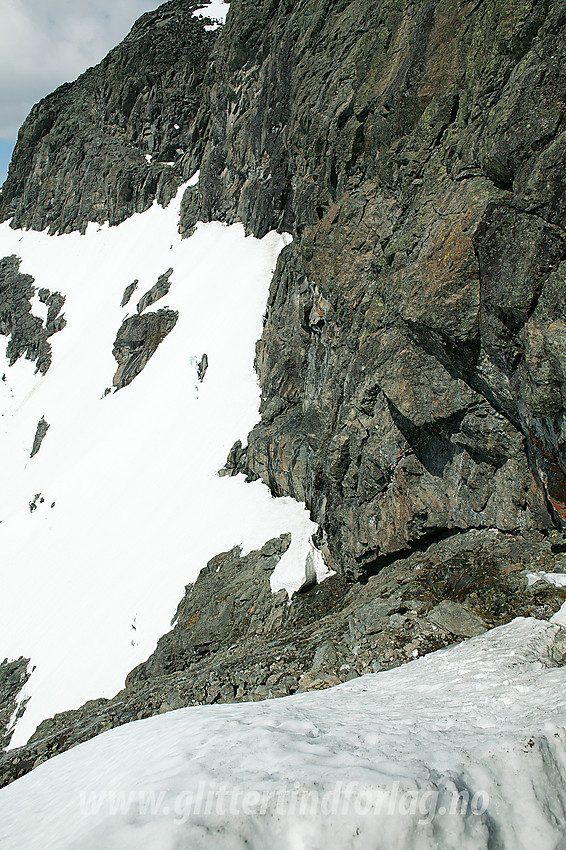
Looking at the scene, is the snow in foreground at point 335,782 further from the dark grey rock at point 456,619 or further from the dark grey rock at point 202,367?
the dark grey rock at point 202,367

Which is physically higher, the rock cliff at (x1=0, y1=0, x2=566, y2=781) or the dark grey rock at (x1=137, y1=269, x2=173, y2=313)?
the dark grey rock at (x1=137, y1=269, x2=173, y2=313)

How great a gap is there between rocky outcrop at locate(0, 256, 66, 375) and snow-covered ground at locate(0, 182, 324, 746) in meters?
1.89

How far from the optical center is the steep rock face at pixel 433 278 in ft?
25.9

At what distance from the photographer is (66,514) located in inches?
1184

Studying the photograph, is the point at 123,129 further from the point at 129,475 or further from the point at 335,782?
the point at 335,782

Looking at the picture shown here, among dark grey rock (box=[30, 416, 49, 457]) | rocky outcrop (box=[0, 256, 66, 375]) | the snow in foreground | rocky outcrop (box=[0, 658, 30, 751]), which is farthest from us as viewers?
rocky outcrop (box=[0, 256, 66, 375])

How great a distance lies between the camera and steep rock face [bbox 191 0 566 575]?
311 inches

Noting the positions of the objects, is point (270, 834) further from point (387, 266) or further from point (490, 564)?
point (387, 266)

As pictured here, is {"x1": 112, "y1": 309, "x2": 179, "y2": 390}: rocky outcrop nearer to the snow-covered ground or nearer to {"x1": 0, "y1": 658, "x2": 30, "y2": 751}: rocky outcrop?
the snow-covered ground

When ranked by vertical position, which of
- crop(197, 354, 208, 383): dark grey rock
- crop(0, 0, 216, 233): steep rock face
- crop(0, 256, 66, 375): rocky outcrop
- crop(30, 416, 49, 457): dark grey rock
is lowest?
crop(197, 354, 208, 383): dark grey rock

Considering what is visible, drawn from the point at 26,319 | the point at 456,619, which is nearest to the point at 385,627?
the point at 456,619

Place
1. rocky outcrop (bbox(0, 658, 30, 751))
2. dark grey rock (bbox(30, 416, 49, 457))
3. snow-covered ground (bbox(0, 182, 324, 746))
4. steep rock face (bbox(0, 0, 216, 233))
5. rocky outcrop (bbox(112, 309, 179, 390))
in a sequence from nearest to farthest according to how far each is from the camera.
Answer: rocky outcrop (bbox(0, 658, 30, 751)) < snow-covered ground (bbox(0, 182, 324, 746)) < rocky outcrop (bbox(112, 309, 179, 390)) < dark grey rock (bbox(30, 416, 49, 457)) < steep rock face (bbox(0, 0, 216, 233))

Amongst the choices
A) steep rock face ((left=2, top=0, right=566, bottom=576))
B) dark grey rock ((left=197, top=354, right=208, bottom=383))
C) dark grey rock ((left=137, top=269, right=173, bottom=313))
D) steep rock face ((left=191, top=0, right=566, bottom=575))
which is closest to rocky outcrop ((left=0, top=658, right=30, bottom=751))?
steep rock face ((left=2, top=0, right=566, bottom=576))

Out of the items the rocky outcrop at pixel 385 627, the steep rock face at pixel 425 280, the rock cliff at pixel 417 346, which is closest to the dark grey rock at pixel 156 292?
the steep rock face at pixel 425 280
